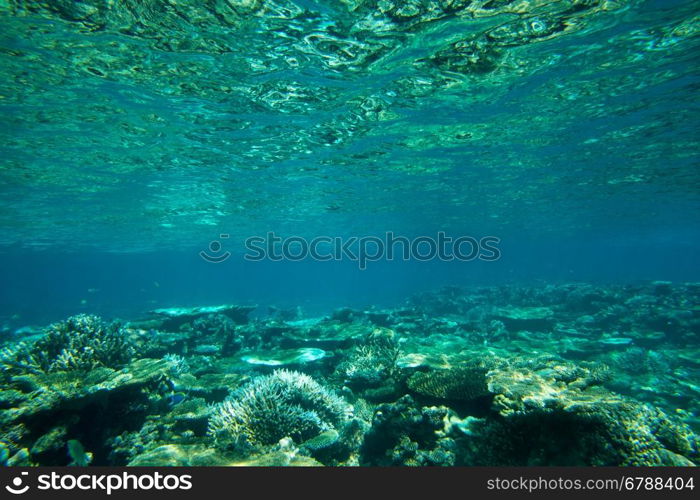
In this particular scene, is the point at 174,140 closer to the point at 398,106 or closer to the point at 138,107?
the point at 138,107

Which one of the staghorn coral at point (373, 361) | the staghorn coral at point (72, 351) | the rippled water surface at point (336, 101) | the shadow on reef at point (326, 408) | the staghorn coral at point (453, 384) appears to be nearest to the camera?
the shadow on reef at point (326, 408)

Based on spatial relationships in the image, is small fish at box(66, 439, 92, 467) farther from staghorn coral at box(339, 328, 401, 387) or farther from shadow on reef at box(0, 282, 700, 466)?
staghorn coral at box(339, 328, 401, 387)

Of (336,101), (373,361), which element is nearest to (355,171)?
(336,101)

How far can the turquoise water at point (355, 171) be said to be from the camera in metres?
4.98

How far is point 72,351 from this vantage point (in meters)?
7.11

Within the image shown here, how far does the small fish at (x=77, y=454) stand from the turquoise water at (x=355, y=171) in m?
0.07

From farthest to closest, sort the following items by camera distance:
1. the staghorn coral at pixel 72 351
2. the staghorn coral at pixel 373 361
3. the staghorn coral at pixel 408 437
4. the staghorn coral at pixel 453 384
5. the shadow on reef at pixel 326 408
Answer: the staghorn coral at pixel 373 361, the staghorn coral at pixel 72 351, the staghorn coral at pixel 453 384, the staghorn coral at pixel 408 437, the shadow on reef at pixel 326 408

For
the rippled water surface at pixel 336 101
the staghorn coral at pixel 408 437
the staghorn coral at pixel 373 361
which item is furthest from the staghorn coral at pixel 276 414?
the rippled water surface at pixel 336 101

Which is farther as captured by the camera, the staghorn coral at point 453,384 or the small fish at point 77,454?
the staghorn coral at point 453,384

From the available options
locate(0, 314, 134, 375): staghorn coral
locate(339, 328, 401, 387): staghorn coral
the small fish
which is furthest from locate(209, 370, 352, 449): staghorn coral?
locate(0, 314, 134, 375): staghorn coral

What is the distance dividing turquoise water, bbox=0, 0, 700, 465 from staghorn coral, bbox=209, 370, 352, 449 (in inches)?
2.3

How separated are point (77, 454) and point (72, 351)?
3.24m

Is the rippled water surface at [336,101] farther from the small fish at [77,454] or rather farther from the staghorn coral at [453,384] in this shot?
the small fish at [77,454]

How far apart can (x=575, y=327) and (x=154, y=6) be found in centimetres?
Result: 2275
